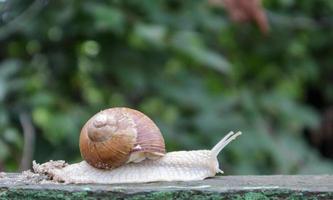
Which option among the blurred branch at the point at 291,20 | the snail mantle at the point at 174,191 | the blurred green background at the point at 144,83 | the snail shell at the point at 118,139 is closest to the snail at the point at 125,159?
the snail shell at the point at 118,139

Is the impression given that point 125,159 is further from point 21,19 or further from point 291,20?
point 291,20

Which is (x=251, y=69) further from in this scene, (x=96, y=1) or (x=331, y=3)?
(x=96, y=1)

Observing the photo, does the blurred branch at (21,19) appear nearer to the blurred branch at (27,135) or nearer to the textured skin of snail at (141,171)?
the blurred branch at (27,135)

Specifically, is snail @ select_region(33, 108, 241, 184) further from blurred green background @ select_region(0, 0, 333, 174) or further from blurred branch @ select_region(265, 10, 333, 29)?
blurred branch @ select_region(265, 10, 333, 29)

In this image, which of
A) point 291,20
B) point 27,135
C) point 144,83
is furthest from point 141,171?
point 291,20

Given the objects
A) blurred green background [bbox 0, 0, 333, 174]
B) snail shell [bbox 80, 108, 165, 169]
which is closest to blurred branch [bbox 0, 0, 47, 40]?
blurred green background [bbox 0, 0, 333, 174]

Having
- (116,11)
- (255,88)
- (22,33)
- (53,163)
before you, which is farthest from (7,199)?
(255,88)

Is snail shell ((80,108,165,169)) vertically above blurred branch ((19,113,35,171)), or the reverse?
blurred branch ((19,113,35,171))
